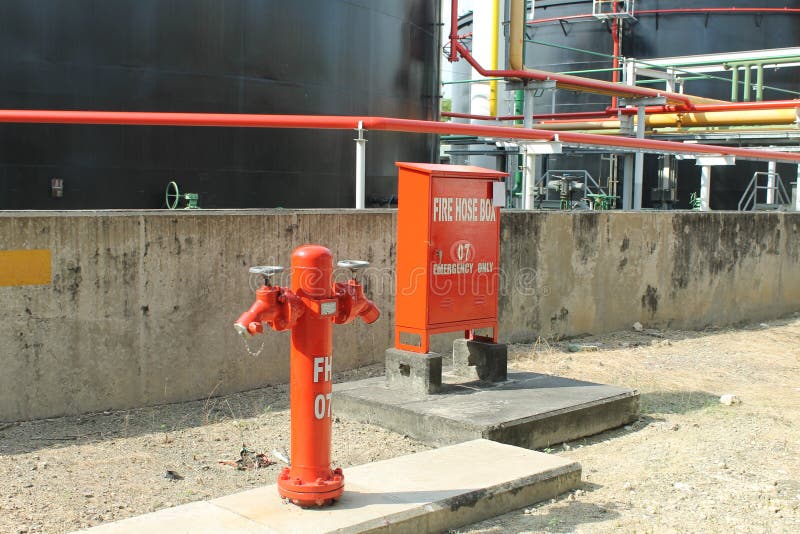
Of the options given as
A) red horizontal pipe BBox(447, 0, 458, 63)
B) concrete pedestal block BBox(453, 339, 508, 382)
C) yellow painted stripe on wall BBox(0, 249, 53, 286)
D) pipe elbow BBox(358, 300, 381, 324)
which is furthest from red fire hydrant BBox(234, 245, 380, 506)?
red horizontal pipe BBox(447, 0, 458, 63)

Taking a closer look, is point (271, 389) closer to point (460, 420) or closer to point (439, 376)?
point (439, 376)

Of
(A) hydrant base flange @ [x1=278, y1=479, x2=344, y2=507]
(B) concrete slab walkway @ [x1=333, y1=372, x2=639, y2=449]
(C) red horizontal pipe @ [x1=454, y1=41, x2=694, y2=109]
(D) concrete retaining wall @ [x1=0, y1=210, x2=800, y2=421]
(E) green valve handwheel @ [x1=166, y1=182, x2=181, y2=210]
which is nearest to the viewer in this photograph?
(A) hydrant base flange @ [x1=278, y1=479, x2=344, y2=507]

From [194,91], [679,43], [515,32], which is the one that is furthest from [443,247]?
[679,43]

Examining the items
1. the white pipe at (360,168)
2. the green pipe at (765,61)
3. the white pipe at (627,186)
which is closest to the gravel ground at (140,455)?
the white pipe at (360,168)

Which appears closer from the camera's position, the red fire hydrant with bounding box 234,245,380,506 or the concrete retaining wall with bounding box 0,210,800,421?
the red fire hydrant with bounding box 234,245,380,506

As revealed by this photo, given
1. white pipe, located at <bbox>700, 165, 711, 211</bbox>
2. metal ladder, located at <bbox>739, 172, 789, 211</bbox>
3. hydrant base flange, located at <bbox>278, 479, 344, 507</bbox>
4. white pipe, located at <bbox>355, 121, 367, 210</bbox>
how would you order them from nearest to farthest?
hydrant base flange, located at <bbox>278, 479, 344, 507</bbox>, white pipe, located at <bbox>355, 121, 367, 210</bbox>, white pipe, located at <bbox>700, 165, 711, 211</bbox>, metal ladder, located at <bbox>739, 172, 789, 211</bbox>

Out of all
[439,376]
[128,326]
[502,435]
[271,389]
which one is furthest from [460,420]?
[128,326]

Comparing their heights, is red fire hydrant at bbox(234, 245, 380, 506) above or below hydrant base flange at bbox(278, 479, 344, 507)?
above

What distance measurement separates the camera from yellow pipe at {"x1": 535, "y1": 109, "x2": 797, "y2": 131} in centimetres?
1631

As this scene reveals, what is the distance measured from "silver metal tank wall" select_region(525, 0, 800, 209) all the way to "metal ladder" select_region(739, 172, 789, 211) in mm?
303

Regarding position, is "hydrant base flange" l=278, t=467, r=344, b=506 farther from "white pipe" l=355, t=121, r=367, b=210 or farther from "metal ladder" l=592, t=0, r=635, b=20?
"metal ladder" l=592, t=0, r=635, b=20

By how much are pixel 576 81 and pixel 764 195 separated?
7.19 metres

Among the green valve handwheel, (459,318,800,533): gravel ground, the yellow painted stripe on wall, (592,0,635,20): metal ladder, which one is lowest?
(459,318,800,533): gravel ground

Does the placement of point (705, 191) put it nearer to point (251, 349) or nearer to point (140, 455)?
point (251, 349)
